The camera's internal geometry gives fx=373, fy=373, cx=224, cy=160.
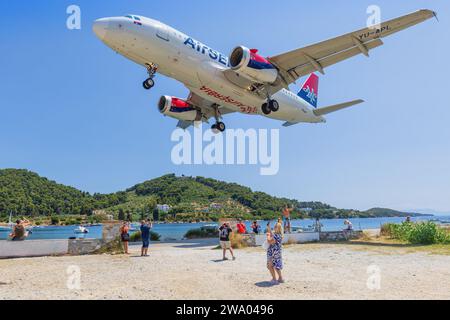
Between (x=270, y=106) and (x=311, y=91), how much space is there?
11.9 meters

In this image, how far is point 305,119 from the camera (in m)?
28.4

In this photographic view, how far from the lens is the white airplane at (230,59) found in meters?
18.1

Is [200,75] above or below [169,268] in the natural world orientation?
above

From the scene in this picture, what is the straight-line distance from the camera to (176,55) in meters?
19.7

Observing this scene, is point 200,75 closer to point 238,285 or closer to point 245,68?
point 245,68

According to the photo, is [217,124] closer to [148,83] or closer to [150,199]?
[148,83]

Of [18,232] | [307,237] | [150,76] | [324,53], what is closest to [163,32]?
[150,76]

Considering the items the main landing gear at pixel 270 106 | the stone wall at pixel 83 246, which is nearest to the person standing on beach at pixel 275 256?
the stone wall at pixel 83 246

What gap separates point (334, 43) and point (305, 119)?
29.6 feet

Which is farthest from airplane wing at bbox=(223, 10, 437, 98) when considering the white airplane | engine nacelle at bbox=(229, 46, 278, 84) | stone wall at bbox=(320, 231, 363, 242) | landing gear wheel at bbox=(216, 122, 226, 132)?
stone wall at bbox=(320, 231, 363, 242)

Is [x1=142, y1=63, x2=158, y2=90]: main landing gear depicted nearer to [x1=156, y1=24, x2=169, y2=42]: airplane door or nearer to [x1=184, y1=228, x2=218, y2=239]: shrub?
[x1=156, y1=24, x2=169, y2=42]: airplane door

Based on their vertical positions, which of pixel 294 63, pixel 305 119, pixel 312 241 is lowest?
pixel 312 241
